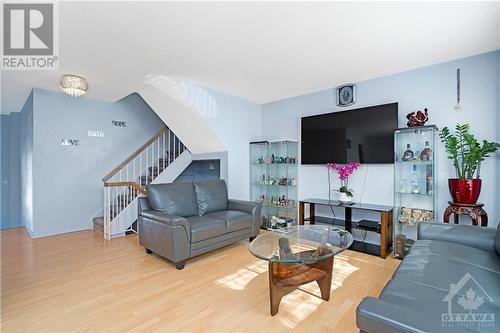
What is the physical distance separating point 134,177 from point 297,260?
461cm

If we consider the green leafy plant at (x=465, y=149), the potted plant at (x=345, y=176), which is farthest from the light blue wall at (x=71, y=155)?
the green leafy plant at (x=465, y=149)

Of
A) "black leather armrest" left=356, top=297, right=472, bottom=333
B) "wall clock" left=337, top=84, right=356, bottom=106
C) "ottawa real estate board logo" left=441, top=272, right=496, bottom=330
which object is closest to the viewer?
"black leather armrest" left=356, top=297, right=472, bottom=333

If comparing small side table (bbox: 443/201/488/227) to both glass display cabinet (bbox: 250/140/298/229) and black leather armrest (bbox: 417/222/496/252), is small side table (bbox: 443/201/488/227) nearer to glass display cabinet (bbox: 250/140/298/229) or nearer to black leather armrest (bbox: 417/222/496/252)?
black leather armrest (bbox: 417/222/496/252)

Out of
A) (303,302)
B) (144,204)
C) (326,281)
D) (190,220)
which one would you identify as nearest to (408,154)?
(326,281)

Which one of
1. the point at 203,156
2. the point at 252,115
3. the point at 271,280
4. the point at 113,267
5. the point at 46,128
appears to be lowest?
the point at 113,267

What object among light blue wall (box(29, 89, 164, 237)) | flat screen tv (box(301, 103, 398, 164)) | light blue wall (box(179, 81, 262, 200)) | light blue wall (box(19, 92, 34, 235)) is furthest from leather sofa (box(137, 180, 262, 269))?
light blue wall (box(19, 92, 34, 235))

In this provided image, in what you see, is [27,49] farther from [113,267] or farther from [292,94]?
[292,94]

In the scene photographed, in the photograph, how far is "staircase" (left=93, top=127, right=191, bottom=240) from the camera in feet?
13.7

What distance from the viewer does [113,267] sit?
2.83 m

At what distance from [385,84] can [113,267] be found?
4.39 metres

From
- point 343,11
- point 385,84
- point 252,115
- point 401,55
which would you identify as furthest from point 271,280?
point 252,115

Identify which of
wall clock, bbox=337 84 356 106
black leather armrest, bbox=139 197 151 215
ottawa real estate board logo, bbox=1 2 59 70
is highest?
ottawa real estate board logo, bbox=1 2 59 70

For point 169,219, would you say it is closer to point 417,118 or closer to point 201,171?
point 201,171

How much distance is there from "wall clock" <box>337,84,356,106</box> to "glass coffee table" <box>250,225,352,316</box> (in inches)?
87.4
